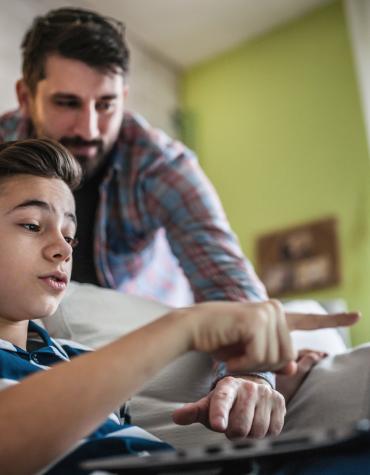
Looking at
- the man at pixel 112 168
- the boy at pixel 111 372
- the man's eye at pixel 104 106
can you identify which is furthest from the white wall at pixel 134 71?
the boy at pixel 111 372

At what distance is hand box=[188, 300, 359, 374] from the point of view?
56cm

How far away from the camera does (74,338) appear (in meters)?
1.09

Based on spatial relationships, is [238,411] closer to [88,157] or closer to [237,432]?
[237,432]

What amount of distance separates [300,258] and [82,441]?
2.37 m

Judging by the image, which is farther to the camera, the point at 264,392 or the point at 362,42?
the point at 362,42

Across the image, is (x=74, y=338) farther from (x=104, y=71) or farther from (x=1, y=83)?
(x=1, y=83)

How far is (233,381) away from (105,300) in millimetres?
417

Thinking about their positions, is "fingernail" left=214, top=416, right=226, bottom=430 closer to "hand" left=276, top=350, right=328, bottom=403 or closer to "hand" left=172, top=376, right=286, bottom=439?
"hand" left=172, top=376, right=286, bottom=439

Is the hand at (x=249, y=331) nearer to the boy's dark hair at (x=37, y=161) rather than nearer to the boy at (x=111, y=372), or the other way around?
the boy at (x=111, y=372)

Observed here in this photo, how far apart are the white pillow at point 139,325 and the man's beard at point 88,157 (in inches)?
16.3

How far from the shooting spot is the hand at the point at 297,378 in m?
1.02

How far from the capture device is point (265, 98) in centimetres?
325

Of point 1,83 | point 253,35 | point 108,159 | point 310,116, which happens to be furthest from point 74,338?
point 253,35

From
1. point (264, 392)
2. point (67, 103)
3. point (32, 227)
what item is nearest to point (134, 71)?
point (67, 103)
